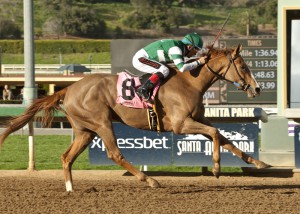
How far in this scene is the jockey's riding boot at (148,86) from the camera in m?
10.2

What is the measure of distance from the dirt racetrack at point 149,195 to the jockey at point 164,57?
1.31 meters

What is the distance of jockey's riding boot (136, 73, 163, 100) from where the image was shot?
33.6ft

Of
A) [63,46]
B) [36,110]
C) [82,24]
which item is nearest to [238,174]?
[36,110]

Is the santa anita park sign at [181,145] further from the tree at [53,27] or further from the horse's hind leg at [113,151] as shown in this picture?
the tree at [53,27]

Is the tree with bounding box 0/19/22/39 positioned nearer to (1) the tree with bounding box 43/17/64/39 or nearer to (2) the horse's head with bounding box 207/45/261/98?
(1) the tree with bounding box 43/17/64/39

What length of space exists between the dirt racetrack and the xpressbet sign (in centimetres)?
26

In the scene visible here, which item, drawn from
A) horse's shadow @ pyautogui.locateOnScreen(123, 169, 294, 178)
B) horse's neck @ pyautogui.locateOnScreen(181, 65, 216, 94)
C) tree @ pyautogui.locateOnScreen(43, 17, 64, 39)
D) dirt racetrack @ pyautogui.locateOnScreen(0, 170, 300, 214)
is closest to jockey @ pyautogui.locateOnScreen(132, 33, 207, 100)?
horse's neck @ pyautogui.locateOnScreen(181, 65, 216, 94)

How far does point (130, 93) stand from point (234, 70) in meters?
1.28

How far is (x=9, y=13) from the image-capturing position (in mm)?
77188

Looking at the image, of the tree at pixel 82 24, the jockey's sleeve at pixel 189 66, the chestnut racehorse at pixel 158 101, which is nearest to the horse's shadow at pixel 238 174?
the chestnut racehorse at pixel 158 101

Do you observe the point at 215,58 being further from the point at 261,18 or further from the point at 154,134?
the point at 261,18

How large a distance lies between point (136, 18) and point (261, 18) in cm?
1150

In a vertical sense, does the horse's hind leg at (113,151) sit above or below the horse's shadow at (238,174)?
above

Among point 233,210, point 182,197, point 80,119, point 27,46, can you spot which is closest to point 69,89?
point 80,119
